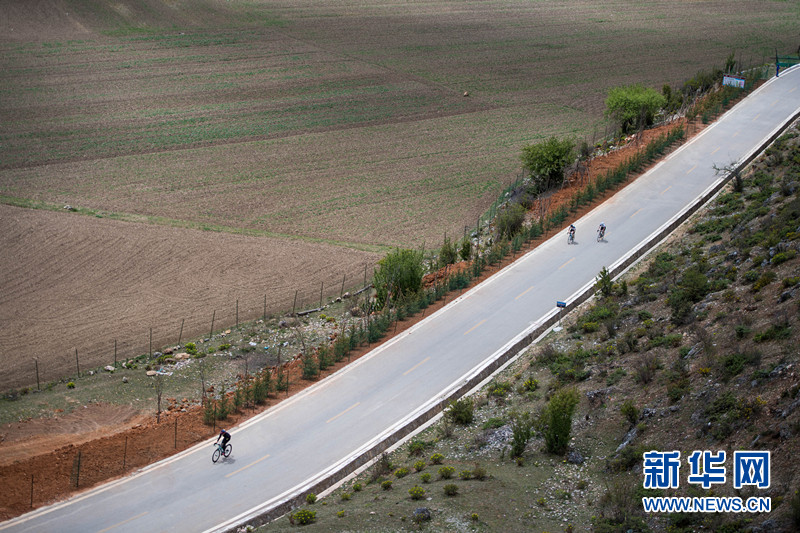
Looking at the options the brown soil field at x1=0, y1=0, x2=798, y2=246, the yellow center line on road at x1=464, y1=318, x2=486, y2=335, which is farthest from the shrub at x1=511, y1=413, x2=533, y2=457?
the brown soil field at x1=0, y1=0, x2=798, y2=246

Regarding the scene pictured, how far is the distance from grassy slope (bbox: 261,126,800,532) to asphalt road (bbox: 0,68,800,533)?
190 cm

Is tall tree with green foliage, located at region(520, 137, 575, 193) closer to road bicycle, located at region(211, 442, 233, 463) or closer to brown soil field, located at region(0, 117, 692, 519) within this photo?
brown soil field, located at region(0, 117, 692, 519)

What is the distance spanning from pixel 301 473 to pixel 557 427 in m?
9.12

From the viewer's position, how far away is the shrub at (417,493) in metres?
23.5

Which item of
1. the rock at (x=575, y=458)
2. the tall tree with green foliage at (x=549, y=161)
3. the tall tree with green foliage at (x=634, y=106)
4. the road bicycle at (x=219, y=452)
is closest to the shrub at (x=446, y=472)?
the rock at (x=575, y=458)

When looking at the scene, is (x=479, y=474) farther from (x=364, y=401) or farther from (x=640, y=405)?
(x=364, y=401)

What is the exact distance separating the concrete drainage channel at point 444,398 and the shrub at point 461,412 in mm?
1293

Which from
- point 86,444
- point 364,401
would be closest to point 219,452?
point 86,444

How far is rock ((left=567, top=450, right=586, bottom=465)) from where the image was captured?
2461 centimetres

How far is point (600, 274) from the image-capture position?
3812cm

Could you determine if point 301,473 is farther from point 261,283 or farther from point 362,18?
point 362,18

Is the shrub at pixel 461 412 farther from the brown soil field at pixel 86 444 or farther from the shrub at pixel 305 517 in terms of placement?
the shrub at pixel 305 517

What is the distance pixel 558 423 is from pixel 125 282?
26.4 meters

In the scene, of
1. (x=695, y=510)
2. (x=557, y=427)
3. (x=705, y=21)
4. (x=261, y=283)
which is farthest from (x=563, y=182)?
(x=705, y=21)
